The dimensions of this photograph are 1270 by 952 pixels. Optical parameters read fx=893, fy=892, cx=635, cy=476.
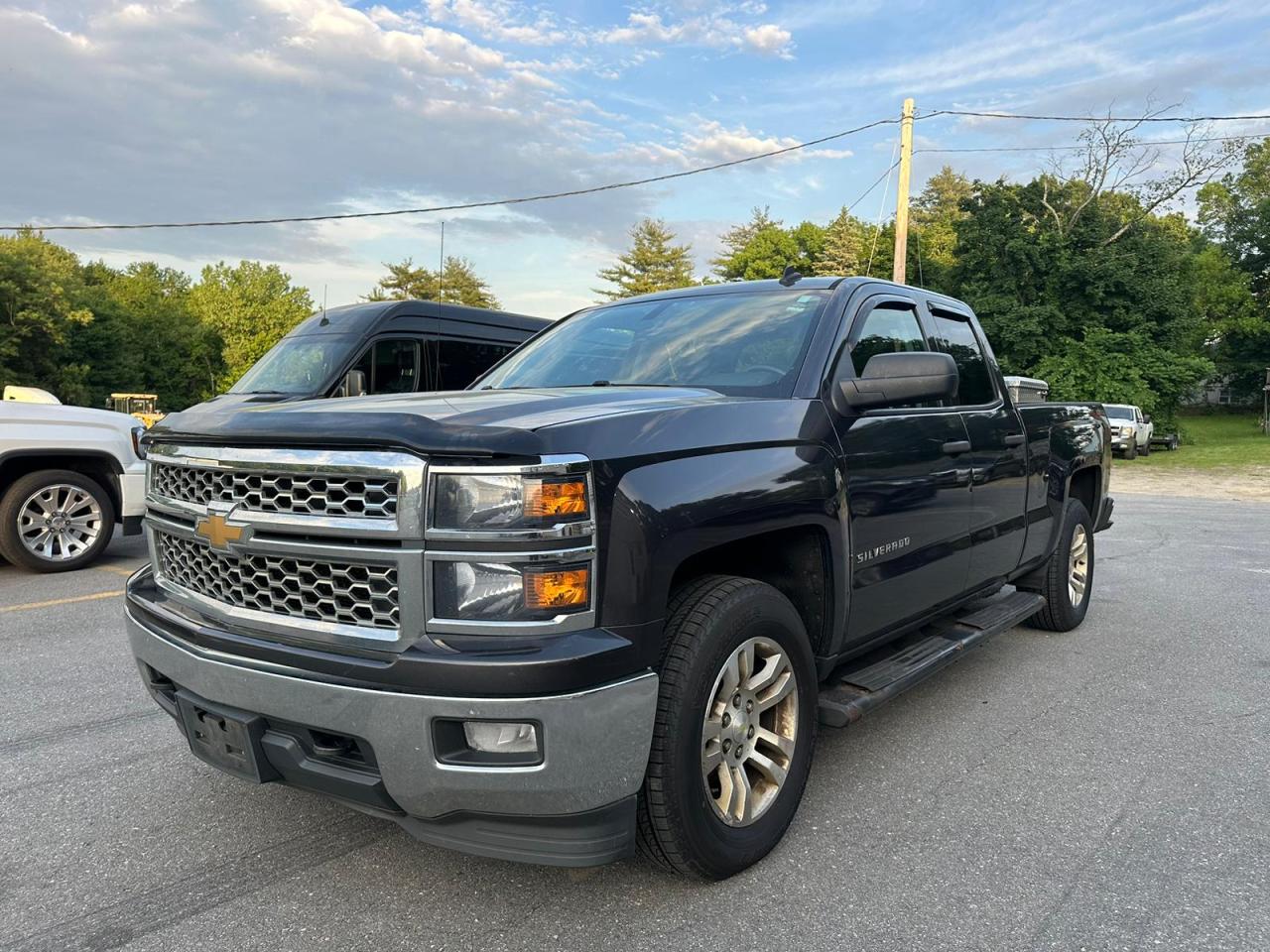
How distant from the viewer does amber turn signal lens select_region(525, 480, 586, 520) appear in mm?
2111

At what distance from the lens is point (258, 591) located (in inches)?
96.0

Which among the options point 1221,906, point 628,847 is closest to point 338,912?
point 628,847

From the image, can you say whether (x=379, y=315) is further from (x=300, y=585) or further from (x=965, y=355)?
(x=300, y=585)

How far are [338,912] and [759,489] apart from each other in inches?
65.5

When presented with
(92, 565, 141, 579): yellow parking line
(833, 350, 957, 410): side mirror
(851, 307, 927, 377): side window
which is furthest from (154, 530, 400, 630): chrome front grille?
(92, 565, 141, 579): yellow parking line

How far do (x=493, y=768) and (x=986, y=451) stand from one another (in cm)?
286

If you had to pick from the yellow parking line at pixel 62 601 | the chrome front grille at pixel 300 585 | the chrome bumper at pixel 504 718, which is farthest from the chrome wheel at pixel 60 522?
the chrome bumper at pixel 504 718

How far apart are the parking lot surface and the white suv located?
24086 millimetres

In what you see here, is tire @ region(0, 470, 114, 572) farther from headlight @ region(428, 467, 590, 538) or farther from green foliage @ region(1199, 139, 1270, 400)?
green foliage @ region(1199, 139, 1270, 400)

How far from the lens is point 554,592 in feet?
6.99

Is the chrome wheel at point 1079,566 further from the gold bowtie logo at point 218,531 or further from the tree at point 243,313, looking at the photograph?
the tree at point 243,313

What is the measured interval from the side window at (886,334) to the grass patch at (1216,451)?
22.3 metres

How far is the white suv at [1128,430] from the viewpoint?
25781 millimetres

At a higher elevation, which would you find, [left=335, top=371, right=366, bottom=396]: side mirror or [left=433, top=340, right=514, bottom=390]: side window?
[left=433, top=340, right=514, bottom=390]: side window
